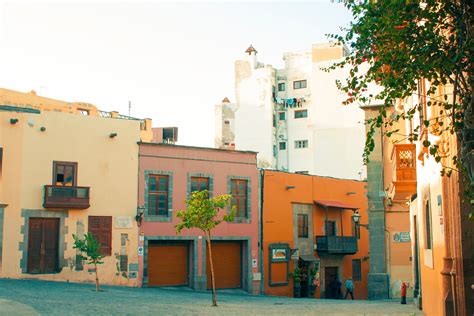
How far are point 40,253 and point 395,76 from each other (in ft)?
66.5

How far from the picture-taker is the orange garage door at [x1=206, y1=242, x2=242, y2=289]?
31.7 meters

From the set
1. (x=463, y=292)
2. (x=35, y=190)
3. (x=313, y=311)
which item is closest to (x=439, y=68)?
(x=463, y=292)

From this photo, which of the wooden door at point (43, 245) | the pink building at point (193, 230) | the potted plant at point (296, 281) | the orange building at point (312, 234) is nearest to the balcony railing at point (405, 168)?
the pink building at point (193, 230)

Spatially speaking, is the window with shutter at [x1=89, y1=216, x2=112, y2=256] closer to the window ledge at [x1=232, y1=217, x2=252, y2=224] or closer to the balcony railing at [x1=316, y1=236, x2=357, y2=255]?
the window ledge at [x1=232, y1=217, x2=252, y2=224]

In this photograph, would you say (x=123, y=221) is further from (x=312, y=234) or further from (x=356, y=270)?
(x=356, y=270)

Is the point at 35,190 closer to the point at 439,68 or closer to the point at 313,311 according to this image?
the point at 313,311

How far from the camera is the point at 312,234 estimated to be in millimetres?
36594

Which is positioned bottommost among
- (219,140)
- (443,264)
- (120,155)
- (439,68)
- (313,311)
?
(313,311)

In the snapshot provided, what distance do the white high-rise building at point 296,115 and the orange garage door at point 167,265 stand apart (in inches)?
1045

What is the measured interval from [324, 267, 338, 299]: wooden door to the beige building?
12877 mm

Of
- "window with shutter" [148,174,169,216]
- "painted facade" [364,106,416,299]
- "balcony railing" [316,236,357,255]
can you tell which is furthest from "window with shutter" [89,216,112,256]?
"balcony railing" [316,236,357,255]

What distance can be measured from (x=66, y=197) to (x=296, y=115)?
35.1 metres

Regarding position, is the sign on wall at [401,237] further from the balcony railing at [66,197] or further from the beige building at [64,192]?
the balcony railing at [66,197]

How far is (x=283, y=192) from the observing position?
35.0 meters
